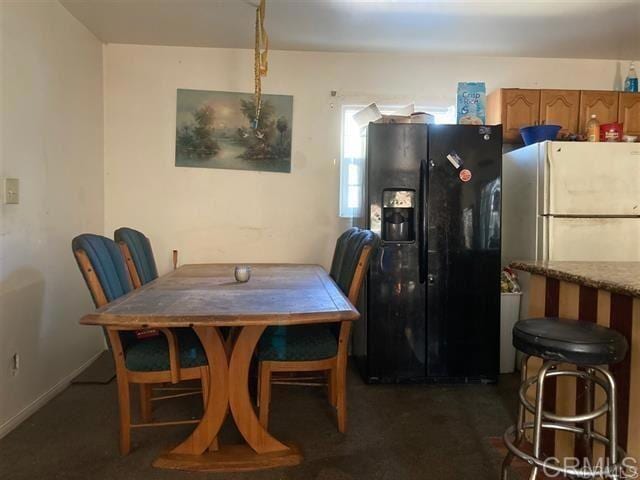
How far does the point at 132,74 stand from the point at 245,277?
1987mm

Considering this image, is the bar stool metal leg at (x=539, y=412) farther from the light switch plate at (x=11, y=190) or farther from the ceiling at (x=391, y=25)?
the light switch plate at (x=11, y=190)

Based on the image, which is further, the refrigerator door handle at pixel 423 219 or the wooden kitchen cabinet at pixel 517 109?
the wooden kitchen cabinet at pixel 517 109

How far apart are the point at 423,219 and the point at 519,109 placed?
124 cm

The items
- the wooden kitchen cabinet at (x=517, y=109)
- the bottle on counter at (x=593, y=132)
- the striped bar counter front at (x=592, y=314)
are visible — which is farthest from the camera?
the wooden kitchen cabinet at (x=517, y=109)

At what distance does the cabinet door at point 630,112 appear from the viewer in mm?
3182

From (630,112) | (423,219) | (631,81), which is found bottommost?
(423,219)

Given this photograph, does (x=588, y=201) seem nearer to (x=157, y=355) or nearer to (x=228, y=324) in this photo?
(x=228, y=324)

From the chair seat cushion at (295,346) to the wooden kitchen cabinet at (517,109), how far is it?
2.15 meters

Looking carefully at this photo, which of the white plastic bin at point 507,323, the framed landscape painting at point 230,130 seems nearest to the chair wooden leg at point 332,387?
the white plastic bin at point 507,323

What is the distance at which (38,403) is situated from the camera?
93.6 inches

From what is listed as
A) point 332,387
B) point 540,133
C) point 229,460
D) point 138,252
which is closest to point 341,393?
point 332,387

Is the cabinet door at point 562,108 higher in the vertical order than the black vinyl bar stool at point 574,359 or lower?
higher

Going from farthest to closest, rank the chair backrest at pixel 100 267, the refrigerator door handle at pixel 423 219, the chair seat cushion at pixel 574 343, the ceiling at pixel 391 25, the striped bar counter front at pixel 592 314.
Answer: the refrigerator door handle at pixel 423 219 < the ceiling at pixel 391 25 < the chair backrest at pixel 100 267 < the striped bar counter front at pixel 592 314 < the chair seat cushion at pixel 574 343

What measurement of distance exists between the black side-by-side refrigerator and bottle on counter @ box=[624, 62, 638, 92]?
1.41 m
